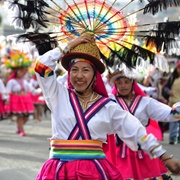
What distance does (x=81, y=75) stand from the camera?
4680 millimetres

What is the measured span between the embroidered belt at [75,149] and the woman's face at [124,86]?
7.94 ft

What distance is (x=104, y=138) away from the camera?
4660 millimetres

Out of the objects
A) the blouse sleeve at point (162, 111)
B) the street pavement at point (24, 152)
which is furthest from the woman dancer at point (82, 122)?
the street pavement at point (24, 152)

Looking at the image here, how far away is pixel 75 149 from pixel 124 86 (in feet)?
8.38

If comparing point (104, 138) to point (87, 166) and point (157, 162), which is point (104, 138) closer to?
point (87, 166)

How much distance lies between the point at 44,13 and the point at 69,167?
1.48m

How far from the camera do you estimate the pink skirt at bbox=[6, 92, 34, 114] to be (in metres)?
14.5

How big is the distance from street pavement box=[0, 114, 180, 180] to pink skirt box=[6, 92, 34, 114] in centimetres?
57

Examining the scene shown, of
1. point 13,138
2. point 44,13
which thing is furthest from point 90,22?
point 13,138

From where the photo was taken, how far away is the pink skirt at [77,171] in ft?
14.5

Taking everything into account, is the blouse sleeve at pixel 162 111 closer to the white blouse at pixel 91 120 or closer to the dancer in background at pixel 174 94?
the white blouse at pixel 91 120

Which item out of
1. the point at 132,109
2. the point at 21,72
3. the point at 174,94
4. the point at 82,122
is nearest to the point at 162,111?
the point at 132,109

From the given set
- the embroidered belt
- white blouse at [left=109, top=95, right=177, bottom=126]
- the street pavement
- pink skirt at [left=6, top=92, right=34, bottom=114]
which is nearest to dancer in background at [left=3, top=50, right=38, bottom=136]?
pink skirt at [left=6, top=92, right=34, bottom=114]

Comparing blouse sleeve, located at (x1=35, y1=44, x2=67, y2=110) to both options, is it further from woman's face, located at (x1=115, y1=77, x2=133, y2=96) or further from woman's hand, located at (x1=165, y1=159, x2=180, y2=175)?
woman's face, located at (x1=115, y1=77, x2=133, y2=96)
